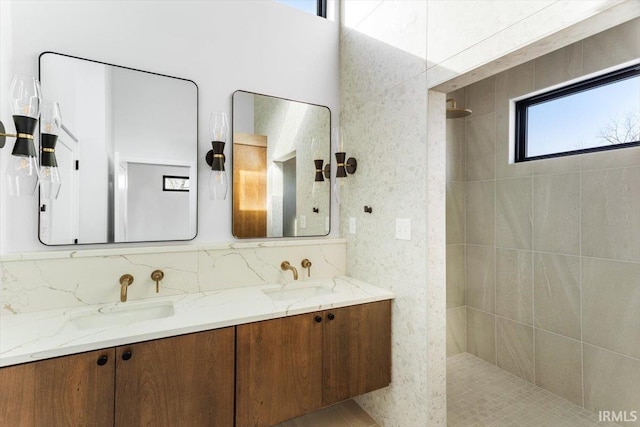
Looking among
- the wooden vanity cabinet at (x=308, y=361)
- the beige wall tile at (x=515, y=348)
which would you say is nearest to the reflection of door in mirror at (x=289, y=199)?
the wooden vanity cabinet at (x=308, y=361)

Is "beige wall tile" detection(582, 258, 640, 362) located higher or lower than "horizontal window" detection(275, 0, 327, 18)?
lower

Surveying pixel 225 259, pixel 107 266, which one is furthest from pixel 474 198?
pixel 107 266

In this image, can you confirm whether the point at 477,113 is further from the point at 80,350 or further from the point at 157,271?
the point at 80,350

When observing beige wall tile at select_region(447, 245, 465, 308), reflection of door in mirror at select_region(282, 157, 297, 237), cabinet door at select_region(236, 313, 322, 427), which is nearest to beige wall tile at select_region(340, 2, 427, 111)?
reflection of door in mirror at select_region(282, 157, 297, 237)

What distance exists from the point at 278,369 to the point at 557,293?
2.02 meters

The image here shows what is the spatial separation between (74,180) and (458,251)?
288cm

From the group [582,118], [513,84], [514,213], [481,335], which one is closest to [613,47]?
[582,118]

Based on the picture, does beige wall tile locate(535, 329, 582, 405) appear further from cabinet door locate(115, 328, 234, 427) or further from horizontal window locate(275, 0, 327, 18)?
horizontal window locate(275, 0, 327, 18)

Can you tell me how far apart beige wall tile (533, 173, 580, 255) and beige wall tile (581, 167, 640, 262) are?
5cm

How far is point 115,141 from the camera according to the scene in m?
1.66

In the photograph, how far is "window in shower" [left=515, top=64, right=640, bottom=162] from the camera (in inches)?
75.8

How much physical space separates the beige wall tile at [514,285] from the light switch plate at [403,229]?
1.29 m

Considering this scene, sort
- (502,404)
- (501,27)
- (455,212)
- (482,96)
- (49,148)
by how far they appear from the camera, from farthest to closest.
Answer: (455,212) → (482,96) → (502,404) → (49,148) → (501,27)

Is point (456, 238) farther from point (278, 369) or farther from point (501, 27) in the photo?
point (278, 369)
